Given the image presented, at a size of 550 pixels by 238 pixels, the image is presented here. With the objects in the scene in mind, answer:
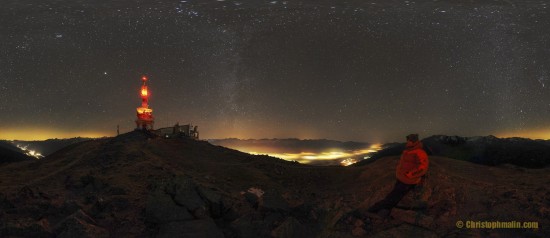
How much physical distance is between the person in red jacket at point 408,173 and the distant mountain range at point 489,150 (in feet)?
82.1

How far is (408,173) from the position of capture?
9.27 m

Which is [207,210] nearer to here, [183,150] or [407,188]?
[407,188]

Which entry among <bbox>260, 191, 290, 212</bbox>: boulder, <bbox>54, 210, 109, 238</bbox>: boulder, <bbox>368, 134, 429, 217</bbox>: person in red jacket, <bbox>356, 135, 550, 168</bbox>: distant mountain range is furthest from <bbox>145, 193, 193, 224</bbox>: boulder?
<bbox>356, 135, 550, 168</bbox>: distant mountain range

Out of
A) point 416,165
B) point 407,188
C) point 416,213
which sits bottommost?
point 416,213

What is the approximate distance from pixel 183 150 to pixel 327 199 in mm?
13805

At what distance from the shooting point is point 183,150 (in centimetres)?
2577

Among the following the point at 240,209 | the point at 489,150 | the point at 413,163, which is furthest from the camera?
the point at 489,150

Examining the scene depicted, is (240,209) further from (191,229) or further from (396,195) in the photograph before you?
(396,195)

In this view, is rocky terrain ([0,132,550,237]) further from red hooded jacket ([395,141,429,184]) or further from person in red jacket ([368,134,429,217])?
red hooded jacket ([395,141,429,184])

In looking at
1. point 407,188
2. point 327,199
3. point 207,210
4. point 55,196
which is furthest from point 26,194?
point 407,188

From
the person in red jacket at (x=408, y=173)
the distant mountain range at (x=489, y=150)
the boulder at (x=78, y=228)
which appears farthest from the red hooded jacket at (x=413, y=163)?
the distant mountain range at (x=489, y=150)

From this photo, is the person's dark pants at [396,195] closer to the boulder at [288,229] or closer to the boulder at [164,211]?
the boulder at [288,229]

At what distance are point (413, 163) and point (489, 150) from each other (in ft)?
94.4

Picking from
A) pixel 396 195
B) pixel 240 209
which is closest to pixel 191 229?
pixel 240 209
